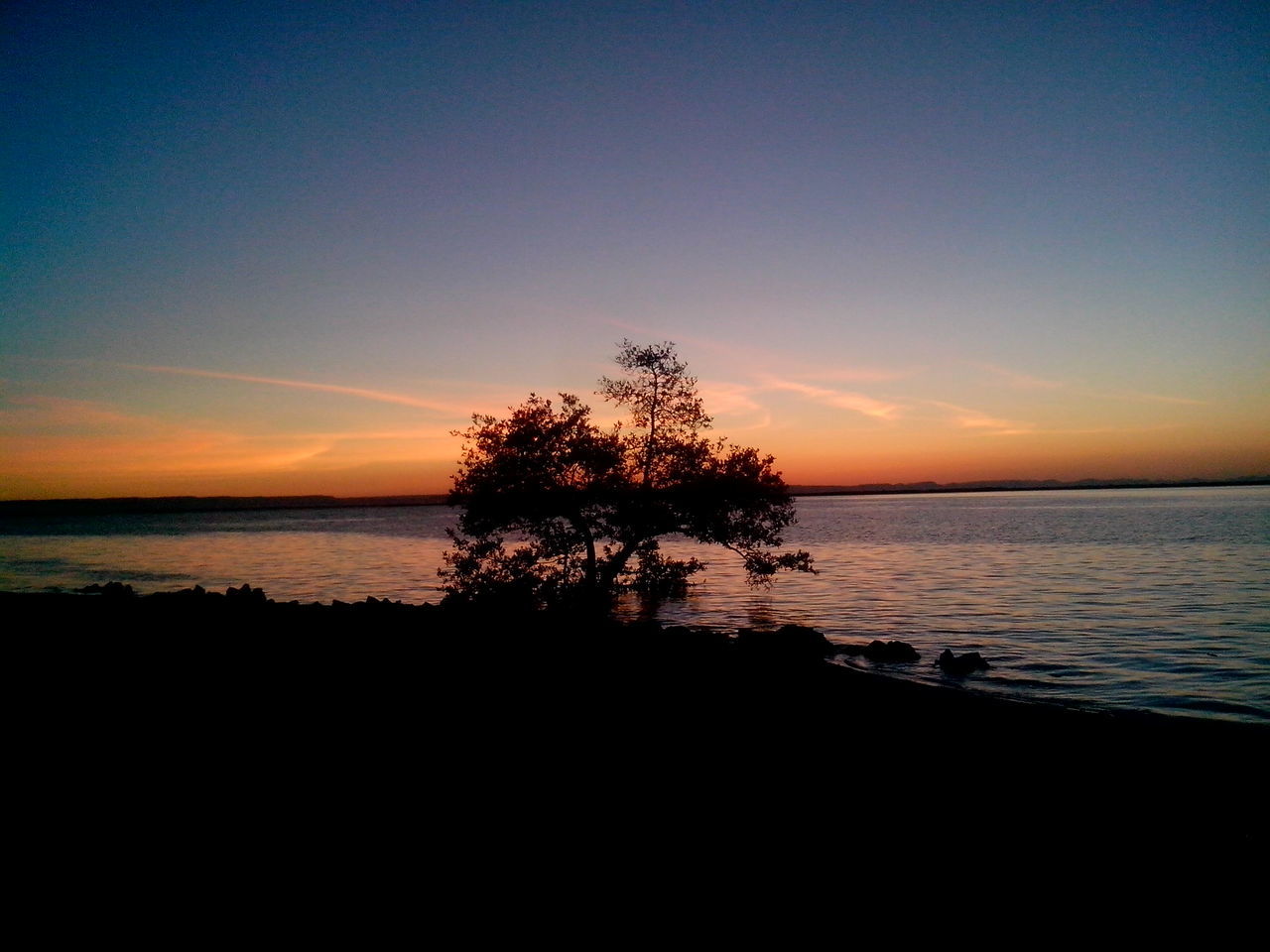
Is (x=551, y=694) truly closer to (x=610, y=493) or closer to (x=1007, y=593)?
(x=610, y=493)

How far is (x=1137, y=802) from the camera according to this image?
993 cm

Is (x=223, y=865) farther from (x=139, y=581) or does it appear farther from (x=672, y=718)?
(x=139, y=581)

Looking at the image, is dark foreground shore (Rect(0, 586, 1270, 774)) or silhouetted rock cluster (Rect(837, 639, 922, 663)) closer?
dark foreground shore (Rect(0, 586, 1270, 774))

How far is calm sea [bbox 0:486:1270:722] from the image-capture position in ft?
67.7

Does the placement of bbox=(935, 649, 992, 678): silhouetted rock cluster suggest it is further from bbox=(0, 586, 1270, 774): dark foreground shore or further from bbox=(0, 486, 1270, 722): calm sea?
bbox=(0, 586, 1270, 774): dark foreground shore

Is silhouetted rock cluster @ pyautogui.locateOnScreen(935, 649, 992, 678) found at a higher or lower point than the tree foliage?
lower

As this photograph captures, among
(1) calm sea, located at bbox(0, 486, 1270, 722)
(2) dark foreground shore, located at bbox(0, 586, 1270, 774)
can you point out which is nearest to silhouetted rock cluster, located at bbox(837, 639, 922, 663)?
(1) calm sea, located at bbox(0, 486, 1270, 722)

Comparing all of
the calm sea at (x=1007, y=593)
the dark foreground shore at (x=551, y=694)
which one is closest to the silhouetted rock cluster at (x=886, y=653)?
the calm sea at (x=1007, y=593)

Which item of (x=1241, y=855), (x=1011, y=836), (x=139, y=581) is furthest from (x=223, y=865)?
(x=139, y=581)

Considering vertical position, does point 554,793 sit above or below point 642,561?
below

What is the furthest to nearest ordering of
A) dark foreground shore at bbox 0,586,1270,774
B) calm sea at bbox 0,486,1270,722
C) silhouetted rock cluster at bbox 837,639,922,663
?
1. silhouetted rock cluster at bbox 837,639,922,663
2. calm sea at bbox 0,486,1270,722
3. dark foreground shore at bbox 0,586,1270,774

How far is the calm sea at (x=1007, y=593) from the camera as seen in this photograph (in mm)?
20625

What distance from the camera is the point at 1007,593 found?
37.3 m

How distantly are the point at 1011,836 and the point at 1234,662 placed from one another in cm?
1834
